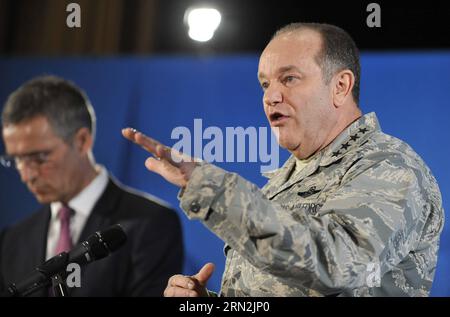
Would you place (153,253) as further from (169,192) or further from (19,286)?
(19,286)

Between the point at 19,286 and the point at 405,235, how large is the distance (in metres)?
0.83

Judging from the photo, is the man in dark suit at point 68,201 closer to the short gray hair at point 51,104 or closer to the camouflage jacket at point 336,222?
the short gray hair at point 51,104

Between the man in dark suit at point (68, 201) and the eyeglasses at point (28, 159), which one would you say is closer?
the man in dark suit at point (68, 201)

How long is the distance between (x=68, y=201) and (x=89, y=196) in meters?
0.08

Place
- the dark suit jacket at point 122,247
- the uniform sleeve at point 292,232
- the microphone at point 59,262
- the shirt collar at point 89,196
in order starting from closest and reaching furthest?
the uniform sleeve at point 292,232 < the microphone at point 59,262 < the dark suit jacket at point 122,247 < the shirt collar at point 89,196

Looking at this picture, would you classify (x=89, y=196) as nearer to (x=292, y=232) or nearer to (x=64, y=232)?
(x=64, y=232)

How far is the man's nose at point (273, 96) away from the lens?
4.82ft

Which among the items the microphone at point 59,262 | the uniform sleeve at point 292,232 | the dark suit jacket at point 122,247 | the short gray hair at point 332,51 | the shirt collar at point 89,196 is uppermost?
the short gray hair at point 332,51

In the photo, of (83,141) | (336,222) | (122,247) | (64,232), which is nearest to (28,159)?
(83,141)

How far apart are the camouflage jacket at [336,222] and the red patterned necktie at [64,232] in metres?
0.98

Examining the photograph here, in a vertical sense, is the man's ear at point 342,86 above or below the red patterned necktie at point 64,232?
above

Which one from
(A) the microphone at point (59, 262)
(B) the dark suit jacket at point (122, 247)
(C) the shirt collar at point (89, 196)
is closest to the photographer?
(A) the microphone at point (59, 262)

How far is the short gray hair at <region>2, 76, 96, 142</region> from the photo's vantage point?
2.35 meters

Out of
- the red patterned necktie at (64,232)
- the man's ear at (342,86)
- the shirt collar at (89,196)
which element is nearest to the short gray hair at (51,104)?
the shirt collar at (89,196)
